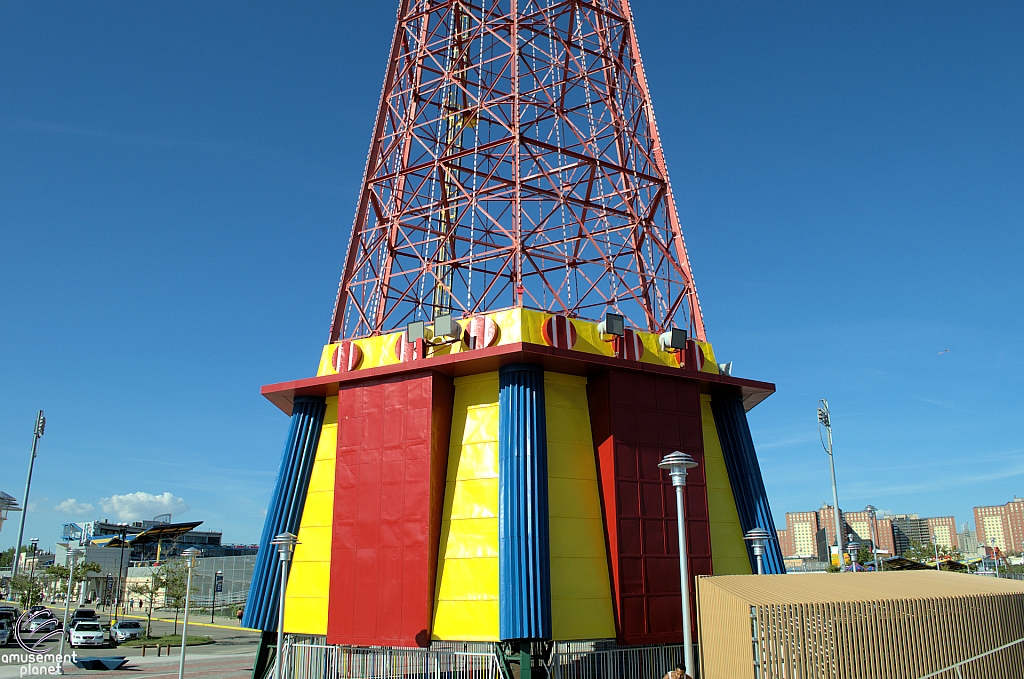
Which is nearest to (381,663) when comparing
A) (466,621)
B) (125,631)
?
(466,621)

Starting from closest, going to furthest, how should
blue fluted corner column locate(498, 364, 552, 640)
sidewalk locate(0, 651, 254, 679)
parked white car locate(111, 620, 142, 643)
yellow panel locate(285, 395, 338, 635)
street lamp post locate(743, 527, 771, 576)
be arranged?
blue fluted corner column locate(498, 364, 552, 640) → street lamp post locate(743, 527, 771, 576) → yellow panel locate(285, 395, 338, 635) → sidewalk locate(0, 651, 254, 679) → parked white car locate(111, 620, 142, 643)

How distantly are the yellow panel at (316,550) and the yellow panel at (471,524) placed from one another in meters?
3.81

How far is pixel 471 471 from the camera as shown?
20953mm

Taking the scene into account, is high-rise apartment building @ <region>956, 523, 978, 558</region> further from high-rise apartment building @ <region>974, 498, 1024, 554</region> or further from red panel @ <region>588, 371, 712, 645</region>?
red panel @ <region>588, 371, 712, 645</region>

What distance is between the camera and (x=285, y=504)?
23.2 m

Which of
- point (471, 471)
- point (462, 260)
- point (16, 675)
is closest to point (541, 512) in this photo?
point (471, 471)

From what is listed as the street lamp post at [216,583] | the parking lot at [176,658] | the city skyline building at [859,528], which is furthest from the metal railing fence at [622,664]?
the city skyline building at [859,528]

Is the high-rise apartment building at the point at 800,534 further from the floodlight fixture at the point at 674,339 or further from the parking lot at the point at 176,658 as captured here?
the floodlight fixture at the point at 674,339

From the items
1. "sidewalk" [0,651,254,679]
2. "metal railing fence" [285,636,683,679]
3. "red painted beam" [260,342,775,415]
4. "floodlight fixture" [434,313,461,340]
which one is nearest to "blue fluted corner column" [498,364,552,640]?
"red painted beam" [260,342,775,415]

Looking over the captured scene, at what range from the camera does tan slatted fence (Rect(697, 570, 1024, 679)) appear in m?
12.4

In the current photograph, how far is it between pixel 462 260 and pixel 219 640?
3744 centimetres

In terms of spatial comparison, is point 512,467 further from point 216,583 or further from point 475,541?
point 216,583

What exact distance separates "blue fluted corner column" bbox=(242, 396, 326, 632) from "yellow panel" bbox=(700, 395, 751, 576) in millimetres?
12151

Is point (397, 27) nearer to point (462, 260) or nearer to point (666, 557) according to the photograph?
point (462, 260)
